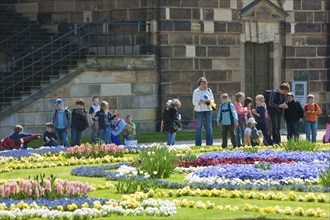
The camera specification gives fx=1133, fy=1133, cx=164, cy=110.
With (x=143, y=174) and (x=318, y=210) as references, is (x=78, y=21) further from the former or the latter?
(x=318, y=210)

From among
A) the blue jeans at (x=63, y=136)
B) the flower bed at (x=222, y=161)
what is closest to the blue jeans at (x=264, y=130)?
the blue jeans at (x=63, y=136)

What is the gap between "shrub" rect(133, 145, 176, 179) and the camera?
21.4m

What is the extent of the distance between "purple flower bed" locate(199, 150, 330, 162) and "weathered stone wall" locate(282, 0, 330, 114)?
14.6m

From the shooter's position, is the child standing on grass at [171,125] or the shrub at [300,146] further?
the child standing on grass at [171,125]

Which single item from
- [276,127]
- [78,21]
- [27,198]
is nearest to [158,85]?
[78,21]

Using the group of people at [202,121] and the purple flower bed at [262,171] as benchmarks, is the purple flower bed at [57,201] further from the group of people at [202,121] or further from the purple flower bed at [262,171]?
the group of people at [202,121]

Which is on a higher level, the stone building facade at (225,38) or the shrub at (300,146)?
the stone building facade at (225,38)

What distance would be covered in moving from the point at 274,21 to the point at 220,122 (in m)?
10.3

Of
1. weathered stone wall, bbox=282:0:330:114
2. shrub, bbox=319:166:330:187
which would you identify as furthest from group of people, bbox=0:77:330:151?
shrub, bbox=319:166:330:187

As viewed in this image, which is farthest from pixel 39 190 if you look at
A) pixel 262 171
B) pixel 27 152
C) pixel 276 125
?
pixel 276 125

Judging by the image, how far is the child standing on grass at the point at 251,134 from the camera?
30.6m

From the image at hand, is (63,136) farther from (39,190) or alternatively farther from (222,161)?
(39,190)

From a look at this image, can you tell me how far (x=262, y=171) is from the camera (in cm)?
2138

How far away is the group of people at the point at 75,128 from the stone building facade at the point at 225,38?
537cm
